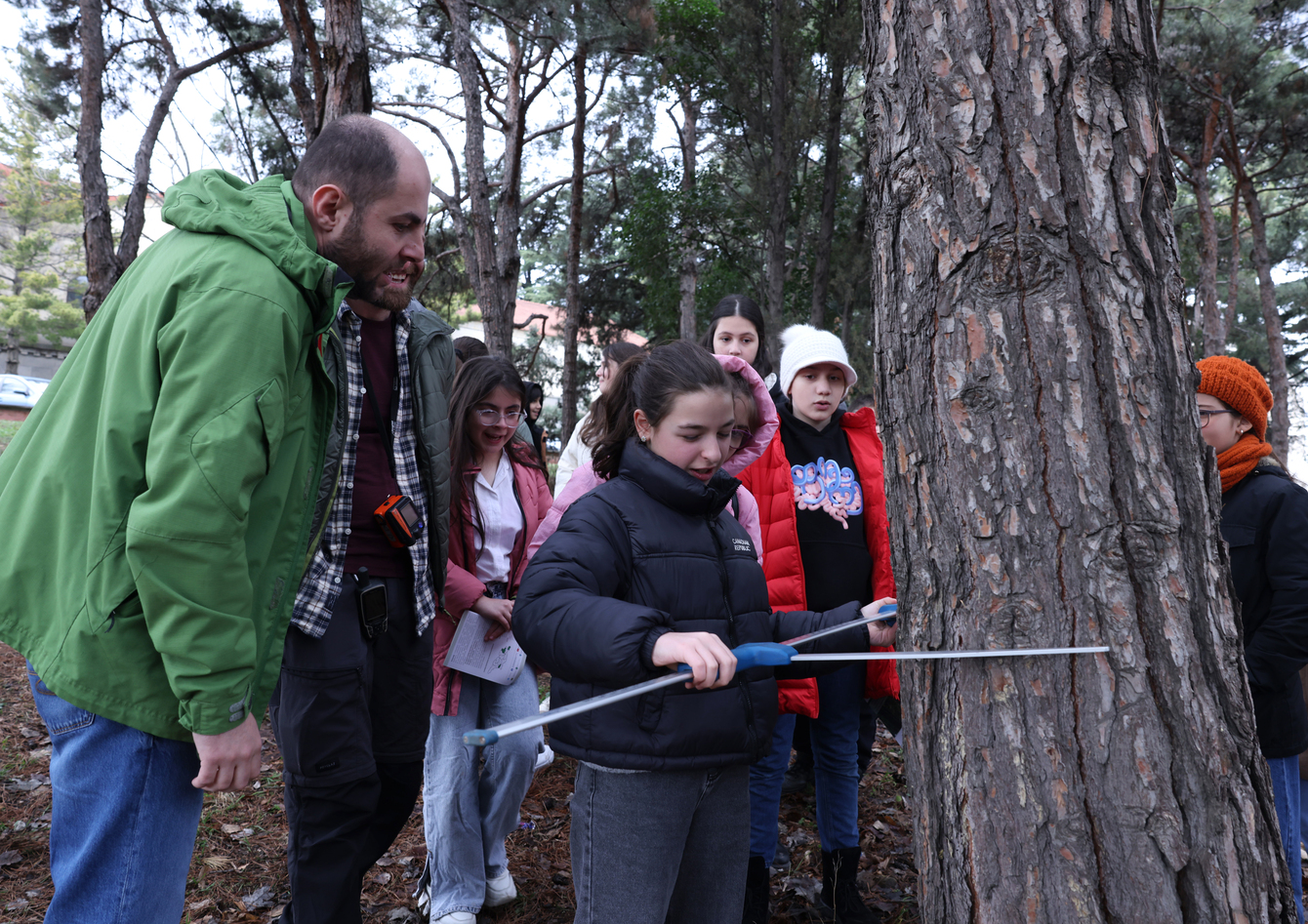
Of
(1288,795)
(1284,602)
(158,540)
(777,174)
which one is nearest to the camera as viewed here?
(158,540)

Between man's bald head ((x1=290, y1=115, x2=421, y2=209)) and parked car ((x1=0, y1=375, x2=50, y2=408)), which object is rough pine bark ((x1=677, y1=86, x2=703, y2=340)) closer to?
man's bald head ((x1=290, y1=115, x2=421, y2=209))

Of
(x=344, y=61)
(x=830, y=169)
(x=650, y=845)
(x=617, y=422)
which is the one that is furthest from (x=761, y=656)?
(x=830, y=169)

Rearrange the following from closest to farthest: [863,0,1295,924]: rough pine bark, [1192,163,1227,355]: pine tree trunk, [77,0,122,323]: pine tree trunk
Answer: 1. [863,0,1295,924]: rough pine bark
2. [77,0,122,323]: pine tree trunk
3. [1192,163,1227,355]: pine tree trunk

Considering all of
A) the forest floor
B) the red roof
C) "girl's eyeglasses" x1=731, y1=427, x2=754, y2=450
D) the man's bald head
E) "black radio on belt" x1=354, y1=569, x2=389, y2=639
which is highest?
the red roof

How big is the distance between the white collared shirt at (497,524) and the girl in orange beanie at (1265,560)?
87.7 inches

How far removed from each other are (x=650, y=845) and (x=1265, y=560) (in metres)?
2.08

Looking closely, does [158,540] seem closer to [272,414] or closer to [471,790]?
[272,414]

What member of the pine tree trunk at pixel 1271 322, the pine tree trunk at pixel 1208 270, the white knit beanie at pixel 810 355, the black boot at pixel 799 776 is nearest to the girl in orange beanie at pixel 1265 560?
the white knit beanie at pixel 810 355

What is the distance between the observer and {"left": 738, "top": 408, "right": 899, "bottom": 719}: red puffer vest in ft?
9.27

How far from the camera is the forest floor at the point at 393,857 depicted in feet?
9.91

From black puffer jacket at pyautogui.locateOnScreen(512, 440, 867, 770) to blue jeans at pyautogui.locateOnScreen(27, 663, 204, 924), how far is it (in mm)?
729

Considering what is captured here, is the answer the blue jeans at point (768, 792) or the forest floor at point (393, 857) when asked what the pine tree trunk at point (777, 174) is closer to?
the forest floor at point (393, 857)

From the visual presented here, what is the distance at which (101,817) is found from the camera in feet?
4.98

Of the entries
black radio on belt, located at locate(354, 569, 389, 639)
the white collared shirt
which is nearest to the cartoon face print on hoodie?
the white collared shirt
